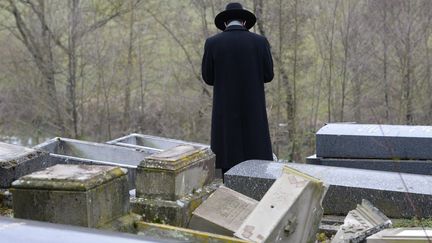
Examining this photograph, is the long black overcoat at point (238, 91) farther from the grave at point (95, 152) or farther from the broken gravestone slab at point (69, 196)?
the broken gravestone slab at point (69, 196)

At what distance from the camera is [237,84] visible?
20.5 ft

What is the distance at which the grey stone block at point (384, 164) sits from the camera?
19.6 ft

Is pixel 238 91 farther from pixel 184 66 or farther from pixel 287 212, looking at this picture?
pixel 184 66

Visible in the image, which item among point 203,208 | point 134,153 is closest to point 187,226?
point 203,208

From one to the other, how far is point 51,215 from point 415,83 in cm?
1088

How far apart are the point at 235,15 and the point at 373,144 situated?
72.5 inches

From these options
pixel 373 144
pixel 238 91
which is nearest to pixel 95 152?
pixel 238 91

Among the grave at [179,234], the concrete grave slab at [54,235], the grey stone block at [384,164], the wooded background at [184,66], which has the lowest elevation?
the grave at [179,234]

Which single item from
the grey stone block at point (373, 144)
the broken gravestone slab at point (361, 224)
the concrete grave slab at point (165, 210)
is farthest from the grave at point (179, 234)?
the grey stone block at point (373, 144)

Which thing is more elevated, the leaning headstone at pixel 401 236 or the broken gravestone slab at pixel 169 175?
the broken gravestone slab at pixel 169 175

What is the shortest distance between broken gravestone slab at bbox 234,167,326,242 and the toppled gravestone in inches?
18.0

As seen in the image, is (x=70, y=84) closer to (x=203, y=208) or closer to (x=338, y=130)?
(x=338, y=130)

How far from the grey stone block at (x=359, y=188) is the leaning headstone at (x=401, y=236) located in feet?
2.19

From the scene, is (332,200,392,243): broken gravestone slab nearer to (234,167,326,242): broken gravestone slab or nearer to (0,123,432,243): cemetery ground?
(0,123,432,243): cemetery ground
